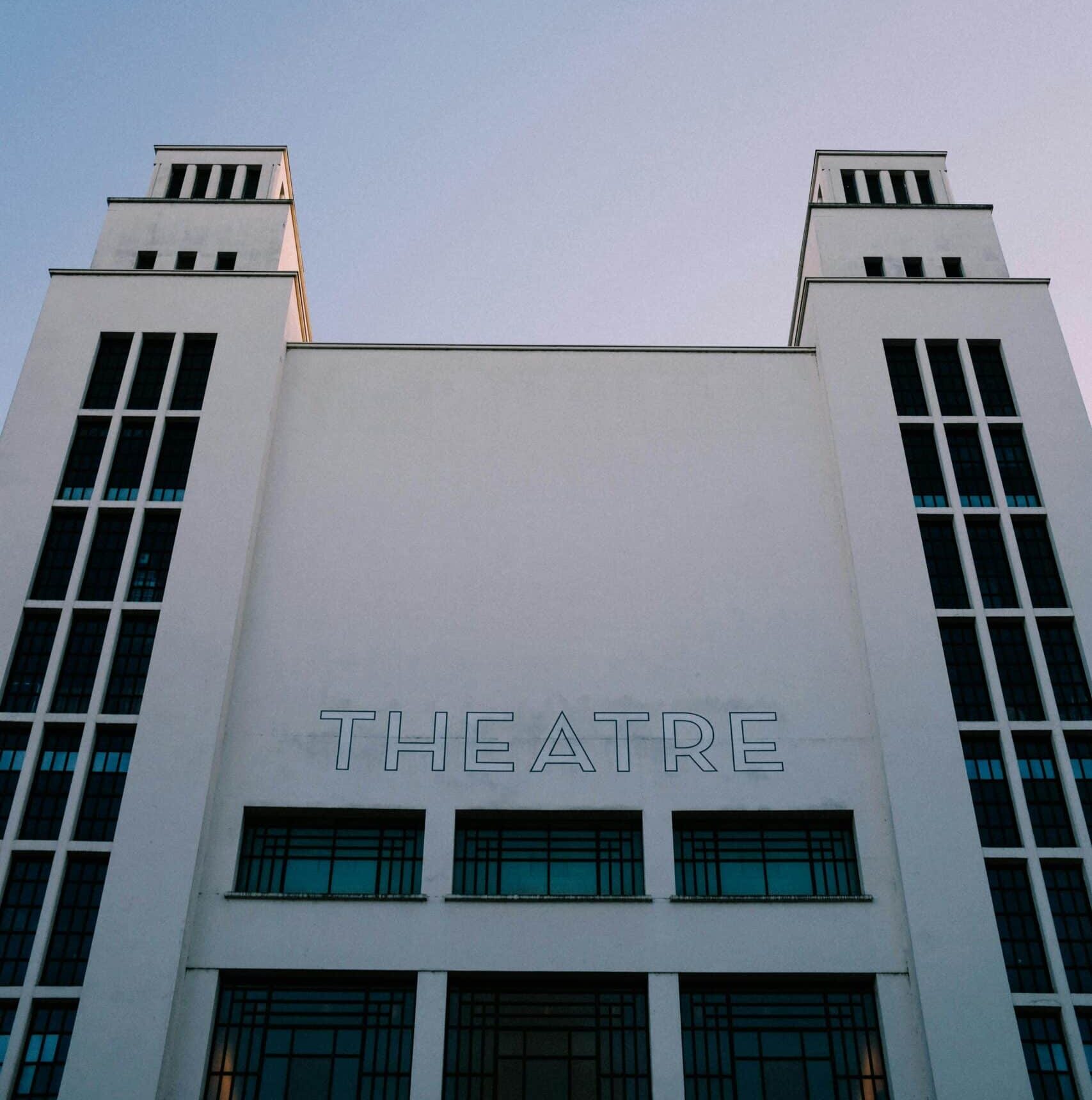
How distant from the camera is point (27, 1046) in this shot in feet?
68.7

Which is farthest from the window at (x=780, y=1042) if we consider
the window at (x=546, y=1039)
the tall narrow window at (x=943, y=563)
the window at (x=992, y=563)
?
the window at (x=992, y=563)

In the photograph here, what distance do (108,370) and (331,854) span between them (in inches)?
524

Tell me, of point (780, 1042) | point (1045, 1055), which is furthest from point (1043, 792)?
point (780, 1042)

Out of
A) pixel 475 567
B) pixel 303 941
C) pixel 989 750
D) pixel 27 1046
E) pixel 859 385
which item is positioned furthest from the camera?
pixel 859 385

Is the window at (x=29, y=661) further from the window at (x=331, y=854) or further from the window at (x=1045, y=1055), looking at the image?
the window at (x=1045, y=1055)

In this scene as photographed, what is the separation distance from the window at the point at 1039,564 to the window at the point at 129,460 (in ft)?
64.2

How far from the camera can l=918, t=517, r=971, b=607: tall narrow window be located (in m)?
26.2

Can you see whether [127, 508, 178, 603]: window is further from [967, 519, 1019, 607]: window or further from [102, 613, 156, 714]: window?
[967, 519, 1019, 607]: window

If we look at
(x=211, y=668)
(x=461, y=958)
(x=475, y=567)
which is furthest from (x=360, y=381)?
(x=461, y=958)

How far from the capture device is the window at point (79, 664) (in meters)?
24.6

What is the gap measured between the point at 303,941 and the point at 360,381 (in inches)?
541

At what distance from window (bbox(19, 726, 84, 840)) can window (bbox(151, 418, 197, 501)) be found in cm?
583

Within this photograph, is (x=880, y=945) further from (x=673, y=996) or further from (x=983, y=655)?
(x=983, y=655)

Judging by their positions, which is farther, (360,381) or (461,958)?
(360,381)
